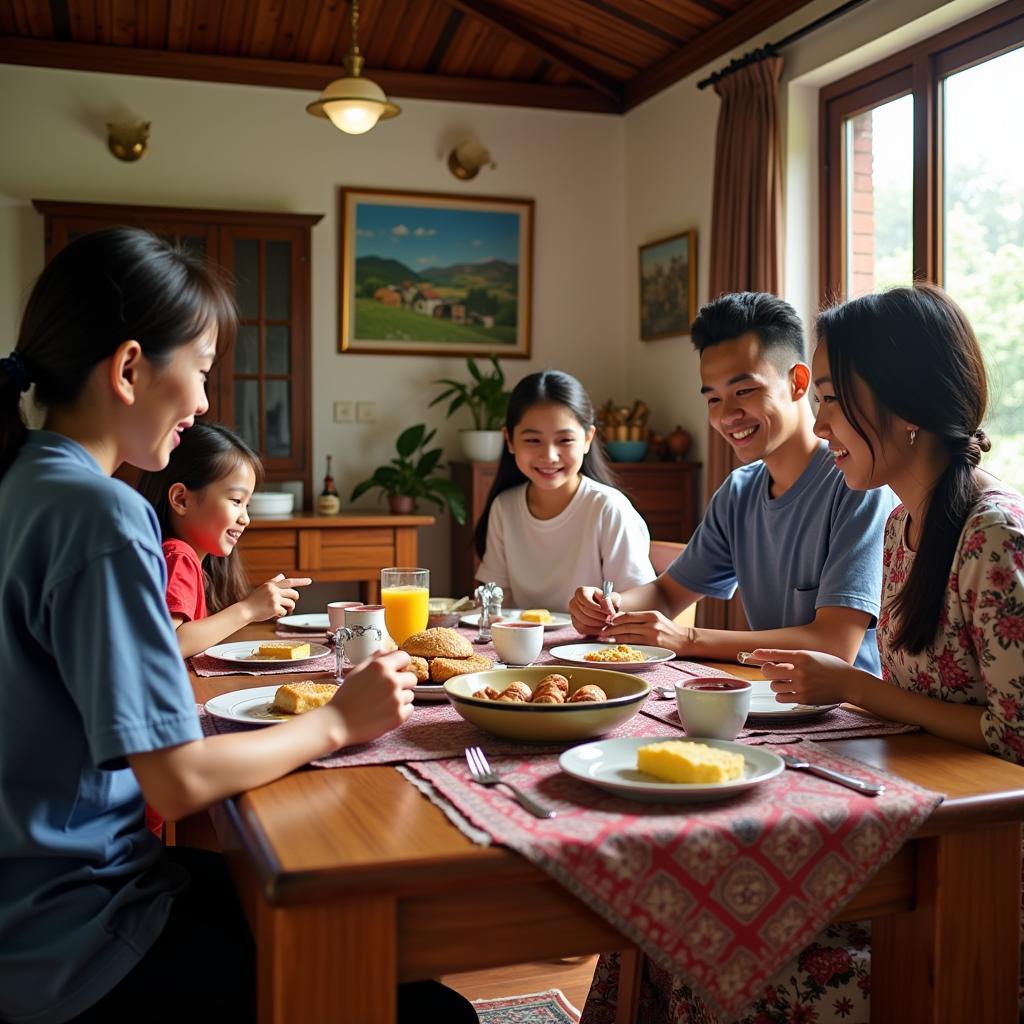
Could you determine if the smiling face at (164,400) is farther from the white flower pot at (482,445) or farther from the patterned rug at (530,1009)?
the white flower pot at (482,445)

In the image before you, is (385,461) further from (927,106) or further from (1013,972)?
(1013,972)

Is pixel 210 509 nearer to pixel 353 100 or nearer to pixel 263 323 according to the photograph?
pixel 353 100

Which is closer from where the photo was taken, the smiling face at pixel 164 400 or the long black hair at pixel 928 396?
the smiling face at pixel 164 400

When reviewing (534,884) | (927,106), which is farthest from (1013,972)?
(927,106)

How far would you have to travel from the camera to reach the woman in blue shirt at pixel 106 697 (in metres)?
1.06

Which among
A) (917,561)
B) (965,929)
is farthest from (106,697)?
(917,561)

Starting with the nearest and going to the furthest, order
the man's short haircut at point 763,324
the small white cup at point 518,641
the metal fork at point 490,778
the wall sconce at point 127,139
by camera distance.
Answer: the metal fork at point 490,778
the small white cup at point 518,641
the man's short haircut at point 763,324
the wall sconce at point 127,139

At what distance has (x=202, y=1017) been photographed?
111 centimetres

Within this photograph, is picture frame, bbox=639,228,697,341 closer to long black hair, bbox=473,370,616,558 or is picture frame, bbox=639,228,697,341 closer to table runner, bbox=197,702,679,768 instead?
long black hair, bbox=473,370,616,558

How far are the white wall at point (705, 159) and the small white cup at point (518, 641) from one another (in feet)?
8.84

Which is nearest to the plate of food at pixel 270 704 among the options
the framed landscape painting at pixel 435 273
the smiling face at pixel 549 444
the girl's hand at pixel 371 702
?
the girl's hand at pixel 371 702

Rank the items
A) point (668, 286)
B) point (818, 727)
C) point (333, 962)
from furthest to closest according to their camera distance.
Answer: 1. point (668, 286)
2. point (818, 727)
3. point (333, 962)

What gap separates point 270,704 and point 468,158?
425 cm

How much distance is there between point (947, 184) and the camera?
364cm
